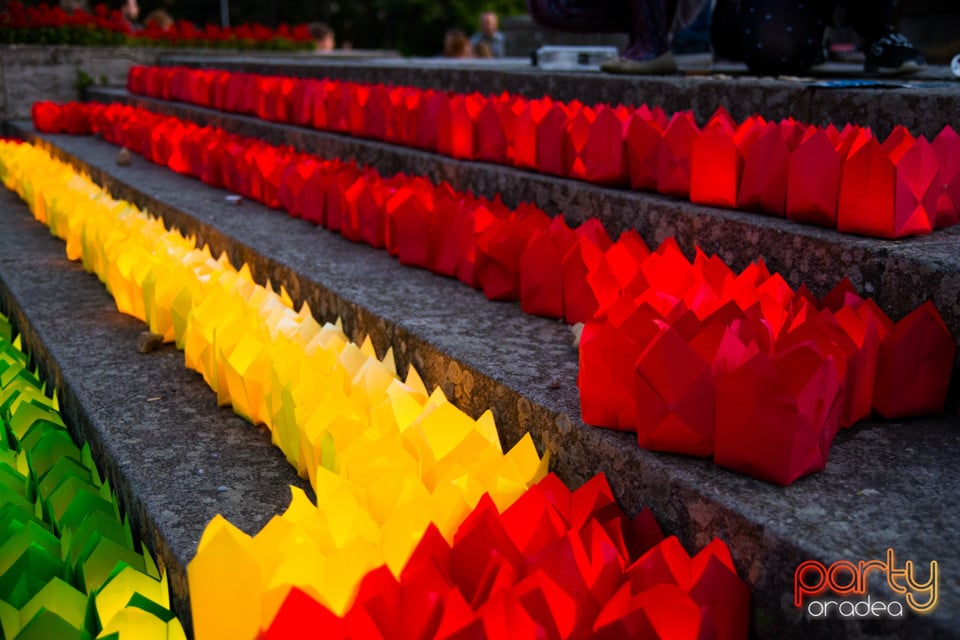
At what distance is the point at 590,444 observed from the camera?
1.53m

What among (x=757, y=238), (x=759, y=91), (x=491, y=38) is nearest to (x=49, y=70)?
(x=491, y=38)

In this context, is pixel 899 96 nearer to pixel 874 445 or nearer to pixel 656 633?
pixel 874 445

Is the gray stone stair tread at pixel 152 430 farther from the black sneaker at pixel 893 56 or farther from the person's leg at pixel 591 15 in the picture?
the black sneaker at pixel 893 56

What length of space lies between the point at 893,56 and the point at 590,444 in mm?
2332


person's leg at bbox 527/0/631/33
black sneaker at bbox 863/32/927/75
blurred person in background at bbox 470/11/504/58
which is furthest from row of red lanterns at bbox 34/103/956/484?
blurred person in background at bbox 470/11/504/58

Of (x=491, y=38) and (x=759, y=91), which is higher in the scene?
(x=491, y=38)

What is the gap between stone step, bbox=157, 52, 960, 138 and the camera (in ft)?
7.43

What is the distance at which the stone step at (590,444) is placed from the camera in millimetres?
1187

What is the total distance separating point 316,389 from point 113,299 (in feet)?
4.52

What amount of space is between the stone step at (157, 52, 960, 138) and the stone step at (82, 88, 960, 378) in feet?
1.56

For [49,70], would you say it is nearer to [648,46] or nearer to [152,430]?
[648,46]

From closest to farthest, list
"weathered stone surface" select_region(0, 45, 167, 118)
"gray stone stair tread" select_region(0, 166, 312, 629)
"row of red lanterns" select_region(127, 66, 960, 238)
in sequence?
"gray stone stair tread" select_region(0, 166, 312, 629) < "row of red lanterns" select_region(127, 66, 960, 238) < "weathered stone surface" select_region(0, 45, 167, 118)

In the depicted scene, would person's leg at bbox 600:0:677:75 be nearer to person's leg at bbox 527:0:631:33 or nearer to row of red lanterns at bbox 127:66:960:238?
person's leg at bbox 527:0:631:33

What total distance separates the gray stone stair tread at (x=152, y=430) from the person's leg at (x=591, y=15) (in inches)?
84.8
